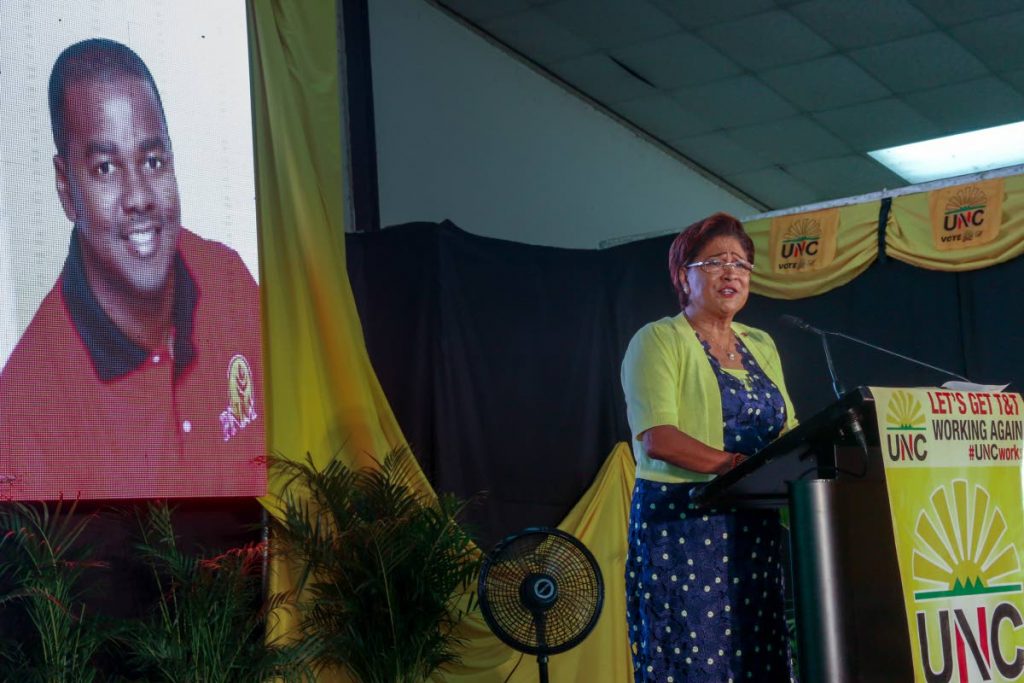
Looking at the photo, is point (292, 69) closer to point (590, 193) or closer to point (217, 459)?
point (217, 459)

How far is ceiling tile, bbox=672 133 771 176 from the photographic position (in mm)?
8750

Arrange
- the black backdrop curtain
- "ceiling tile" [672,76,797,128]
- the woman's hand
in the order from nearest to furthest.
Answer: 1. the woman's hand
2. the black backdrop curtain
3. "ceiling tile" [672,76,797,128]

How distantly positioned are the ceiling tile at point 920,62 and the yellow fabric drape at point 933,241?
1819 mm

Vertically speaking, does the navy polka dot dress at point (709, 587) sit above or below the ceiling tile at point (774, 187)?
below

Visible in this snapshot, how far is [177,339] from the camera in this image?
362 centimetres

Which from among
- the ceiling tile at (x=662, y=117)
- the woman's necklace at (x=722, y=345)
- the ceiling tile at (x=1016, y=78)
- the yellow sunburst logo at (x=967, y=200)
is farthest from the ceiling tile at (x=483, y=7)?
the woman's necklace at (x=722, y=345)

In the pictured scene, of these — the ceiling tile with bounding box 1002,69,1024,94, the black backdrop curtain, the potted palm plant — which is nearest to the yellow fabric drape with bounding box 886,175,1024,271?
the black backdrop curtain

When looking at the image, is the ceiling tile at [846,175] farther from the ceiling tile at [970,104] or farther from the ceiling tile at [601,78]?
the ceiling tile at [601,78]

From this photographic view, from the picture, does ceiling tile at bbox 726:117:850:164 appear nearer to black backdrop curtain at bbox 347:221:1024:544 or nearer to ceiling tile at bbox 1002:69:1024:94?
ceiling tile at bbox 1002:69:1024:94

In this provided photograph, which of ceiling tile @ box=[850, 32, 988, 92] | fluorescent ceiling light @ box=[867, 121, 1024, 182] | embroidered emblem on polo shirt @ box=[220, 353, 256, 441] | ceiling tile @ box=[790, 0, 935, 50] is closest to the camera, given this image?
embroidered emblem on polo shirt @ box=[220, 353, 256, 441]

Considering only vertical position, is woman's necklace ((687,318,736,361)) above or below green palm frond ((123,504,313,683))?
above

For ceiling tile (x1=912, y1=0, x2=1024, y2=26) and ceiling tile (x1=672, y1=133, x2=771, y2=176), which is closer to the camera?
ceiling tile (x1=912, y1=0, x2=1024, y2=26)

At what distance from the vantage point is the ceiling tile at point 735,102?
25.7 feet

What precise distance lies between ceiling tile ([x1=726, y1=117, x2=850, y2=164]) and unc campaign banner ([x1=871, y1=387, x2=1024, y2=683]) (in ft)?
20.3
